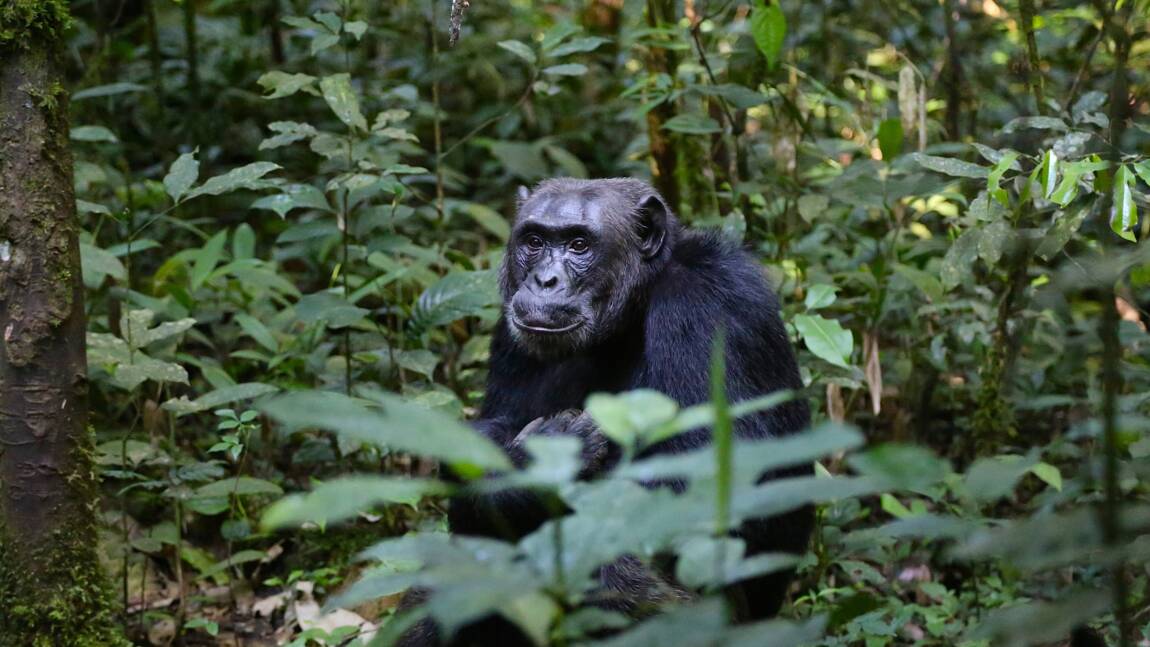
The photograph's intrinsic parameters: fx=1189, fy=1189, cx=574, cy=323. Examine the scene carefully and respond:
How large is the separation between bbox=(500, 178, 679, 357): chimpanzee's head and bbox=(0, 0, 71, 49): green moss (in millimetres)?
2159

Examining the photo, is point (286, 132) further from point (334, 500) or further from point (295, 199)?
point (334, 500)

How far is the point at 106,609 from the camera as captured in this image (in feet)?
16.3

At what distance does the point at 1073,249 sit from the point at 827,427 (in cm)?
625

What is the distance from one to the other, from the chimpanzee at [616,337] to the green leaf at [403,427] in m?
2.61

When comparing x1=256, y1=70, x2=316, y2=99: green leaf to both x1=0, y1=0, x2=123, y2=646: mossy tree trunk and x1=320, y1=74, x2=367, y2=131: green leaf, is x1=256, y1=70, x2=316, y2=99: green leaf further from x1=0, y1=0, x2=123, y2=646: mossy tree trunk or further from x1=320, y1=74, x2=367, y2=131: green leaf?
x1=0, y1=0, x2=123, y2=646: mossy tree trunk

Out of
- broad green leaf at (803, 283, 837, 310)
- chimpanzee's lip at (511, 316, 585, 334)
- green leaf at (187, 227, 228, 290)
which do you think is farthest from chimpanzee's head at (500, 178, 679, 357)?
green leaf at (187, 227, 228, 290)

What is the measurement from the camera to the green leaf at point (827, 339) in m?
5.82

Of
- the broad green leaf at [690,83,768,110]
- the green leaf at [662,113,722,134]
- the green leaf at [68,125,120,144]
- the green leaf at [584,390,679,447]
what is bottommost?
the green leaf at [68,125,120,144]

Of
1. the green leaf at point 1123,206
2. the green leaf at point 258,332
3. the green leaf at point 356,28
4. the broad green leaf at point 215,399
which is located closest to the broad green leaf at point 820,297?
the green leaf at point 1123,206

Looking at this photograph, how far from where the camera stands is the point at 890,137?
6.76 meters

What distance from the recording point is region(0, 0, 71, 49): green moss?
4.52 metres

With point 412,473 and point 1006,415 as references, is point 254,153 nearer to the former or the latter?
point 412,473

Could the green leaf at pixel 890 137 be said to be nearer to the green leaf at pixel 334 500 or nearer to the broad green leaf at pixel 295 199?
the broad green leaf at pixel 295 199

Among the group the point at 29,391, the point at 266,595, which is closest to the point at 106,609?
the point at 29,391
